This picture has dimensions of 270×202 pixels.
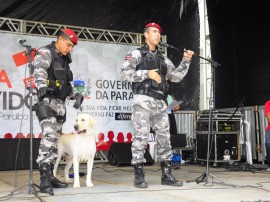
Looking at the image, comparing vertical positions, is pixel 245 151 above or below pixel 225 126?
below

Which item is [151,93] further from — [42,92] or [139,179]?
[42,92]

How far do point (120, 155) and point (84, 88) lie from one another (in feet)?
5.83

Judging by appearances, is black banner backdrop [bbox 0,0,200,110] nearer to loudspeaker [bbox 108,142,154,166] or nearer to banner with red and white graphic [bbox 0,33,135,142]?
banner with red and white graphic [bbox 0,33,135,142]

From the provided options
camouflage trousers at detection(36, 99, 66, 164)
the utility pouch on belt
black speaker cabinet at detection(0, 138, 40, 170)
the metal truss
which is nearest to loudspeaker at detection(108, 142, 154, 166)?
black speaker cabinet at detection(0, 138, 40, 170)

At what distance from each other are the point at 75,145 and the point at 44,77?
0.97m

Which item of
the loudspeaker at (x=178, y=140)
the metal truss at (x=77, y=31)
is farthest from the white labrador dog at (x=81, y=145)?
the loudspeaker at (x=178, y=140)

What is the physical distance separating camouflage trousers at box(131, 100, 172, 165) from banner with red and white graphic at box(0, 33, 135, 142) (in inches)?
147

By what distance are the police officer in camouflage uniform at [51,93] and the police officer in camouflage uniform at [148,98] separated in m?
0.75

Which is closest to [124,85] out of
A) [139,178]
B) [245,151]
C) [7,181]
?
[245,151]

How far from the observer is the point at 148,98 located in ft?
16.9

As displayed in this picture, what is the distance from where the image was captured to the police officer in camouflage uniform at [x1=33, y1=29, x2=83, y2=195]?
4617mm

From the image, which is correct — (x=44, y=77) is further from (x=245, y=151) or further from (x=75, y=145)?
(x=245, y=151)

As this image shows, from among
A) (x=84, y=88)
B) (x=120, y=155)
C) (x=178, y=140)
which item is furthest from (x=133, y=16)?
(x=120, y=155)

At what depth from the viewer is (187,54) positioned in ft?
16.8
